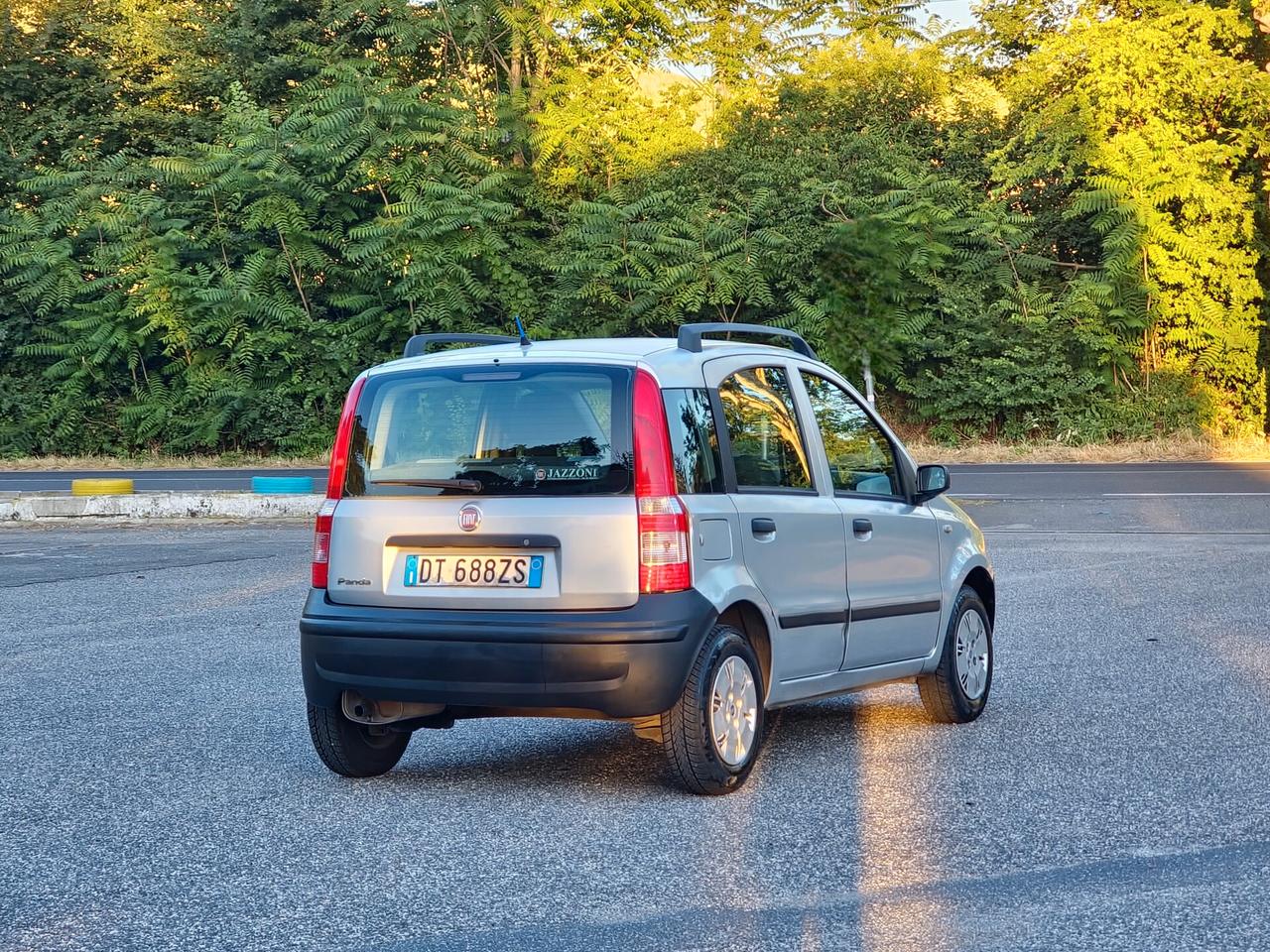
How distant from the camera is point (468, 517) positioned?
5.98 m

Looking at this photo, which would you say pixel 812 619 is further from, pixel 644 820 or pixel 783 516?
pixel 644 820

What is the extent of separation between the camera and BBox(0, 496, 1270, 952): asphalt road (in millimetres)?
4410

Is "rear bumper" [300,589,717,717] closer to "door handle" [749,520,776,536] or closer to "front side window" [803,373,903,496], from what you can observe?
"door handle" [749,520,776,536]

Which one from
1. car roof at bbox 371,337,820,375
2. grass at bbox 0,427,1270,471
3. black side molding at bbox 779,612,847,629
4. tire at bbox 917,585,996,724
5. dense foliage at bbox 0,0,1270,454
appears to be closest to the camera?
car roof at bbox 371,337,820,375

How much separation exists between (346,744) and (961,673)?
295cm

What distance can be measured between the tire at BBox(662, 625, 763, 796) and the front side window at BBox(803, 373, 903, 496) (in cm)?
116

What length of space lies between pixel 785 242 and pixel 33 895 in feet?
88.9

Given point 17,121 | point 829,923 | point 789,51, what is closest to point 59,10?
point 17,121

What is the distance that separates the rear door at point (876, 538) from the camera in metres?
6.93

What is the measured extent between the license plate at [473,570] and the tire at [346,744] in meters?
0.70

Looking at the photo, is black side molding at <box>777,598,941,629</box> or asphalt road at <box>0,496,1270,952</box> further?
black side molding at <box>777,598,941,629</box>

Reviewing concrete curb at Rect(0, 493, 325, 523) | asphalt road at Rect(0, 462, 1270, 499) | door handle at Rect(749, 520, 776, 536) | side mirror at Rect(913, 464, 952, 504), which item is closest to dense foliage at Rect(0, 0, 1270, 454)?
asphalt road at Rect(0, 462, 1270, 499)

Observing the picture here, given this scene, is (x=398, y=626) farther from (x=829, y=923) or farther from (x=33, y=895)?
(x=829, y=923)

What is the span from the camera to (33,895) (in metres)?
4.79
